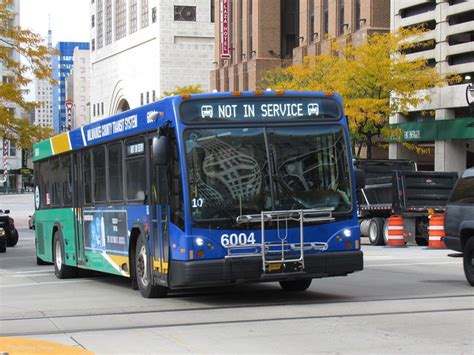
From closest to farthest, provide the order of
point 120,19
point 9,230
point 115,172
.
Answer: point 115,172 → point 9,230 → point 120,19

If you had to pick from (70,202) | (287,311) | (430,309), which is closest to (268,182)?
(287,311)

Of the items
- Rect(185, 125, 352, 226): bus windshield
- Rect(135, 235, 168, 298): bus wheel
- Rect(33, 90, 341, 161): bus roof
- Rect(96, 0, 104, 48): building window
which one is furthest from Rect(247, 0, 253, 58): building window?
Rect(185, 125, 352, 226): bus windshield

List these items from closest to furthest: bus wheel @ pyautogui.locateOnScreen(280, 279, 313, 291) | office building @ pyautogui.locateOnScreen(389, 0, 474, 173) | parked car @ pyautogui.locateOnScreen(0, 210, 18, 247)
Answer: bus wheel @ pyautogui.locateOnScreen(280, 279, 313, 291), parked car @ pyautogui.locateOnScreen(0, 210, 18, 247), office building @ pyautogui.locateOnScreen(389, 0, 474, 173)

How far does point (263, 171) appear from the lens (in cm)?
1267

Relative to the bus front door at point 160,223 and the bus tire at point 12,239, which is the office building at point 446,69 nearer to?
the bus tire at point 12,239

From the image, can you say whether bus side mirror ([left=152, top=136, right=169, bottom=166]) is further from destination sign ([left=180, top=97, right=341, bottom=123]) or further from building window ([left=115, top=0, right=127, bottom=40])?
building window ([left=115, top=0, right=127, bottom=40])

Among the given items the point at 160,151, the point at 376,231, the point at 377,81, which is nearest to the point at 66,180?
the point at 160,151

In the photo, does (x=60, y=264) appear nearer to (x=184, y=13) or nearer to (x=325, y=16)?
(x=325, y=16)

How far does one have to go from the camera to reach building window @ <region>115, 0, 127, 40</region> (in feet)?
428

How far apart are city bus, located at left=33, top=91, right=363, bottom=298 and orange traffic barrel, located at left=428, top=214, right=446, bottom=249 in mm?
13706

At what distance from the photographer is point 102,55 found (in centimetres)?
14188

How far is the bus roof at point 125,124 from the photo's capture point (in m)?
13.0

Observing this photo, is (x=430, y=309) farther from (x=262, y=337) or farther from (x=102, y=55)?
(x=102, y=55)

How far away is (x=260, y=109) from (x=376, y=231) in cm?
1826
